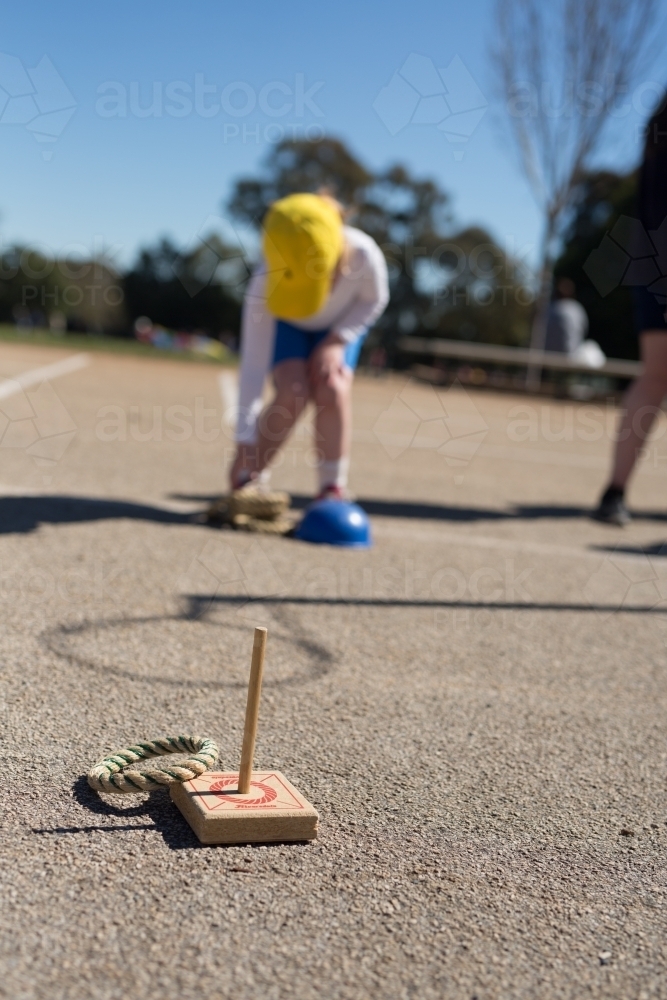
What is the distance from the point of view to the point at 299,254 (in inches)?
173

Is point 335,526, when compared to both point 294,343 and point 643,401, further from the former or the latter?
point 643,401

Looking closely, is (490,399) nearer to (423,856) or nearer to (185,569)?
(185,569)

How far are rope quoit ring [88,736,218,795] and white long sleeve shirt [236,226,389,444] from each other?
9.33ft

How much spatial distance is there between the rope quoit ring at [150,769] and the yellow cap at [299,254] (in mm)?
2786

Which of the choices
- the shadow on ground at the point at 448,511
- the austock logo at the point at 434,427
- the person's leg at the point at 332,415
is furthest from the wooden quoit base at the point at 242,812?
the austock logo at the point at 434,427

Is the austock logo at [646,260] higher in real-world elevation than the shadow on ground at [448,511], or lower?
higher

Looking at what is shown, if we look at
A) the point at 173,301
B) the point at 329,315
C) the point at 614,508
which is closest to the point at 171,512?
the point at 329,315

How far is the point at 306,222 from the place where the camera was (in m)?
4.36

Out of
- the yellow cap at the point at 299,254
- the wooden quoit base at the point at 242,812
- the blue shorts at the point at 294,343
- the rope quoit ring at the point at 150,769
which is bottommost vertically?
the wooden quoit base at the point at 242,812

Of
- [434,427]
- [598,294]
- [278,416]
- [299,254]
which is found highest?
[598,294]

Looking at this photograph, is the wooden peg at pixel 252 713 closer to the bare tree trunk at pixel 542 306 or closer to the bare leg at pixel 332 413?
the bare leg at pixel 332 413

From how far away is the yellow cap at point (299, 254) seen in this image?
436cm

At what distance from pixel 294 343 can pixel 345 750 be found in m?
2.76

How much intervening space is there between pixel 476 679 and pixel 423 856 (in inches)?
41.0
